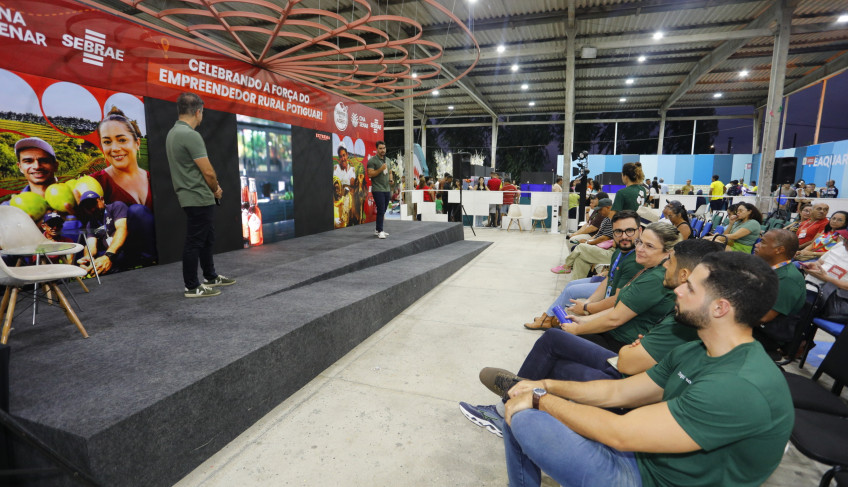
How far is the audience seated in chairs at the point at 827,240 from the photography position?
15.4ft

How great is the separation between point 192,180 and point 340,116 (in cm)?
524

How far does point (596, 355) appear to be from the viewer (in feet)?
6.72

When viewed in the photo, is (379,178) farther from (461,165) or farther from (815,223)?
(815,223)

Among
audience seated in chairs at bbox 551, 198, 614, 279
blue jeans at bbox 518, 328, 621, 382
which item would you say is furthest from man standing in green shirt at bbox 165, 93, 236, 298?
audience seated in chairs at bbox 551, 198, 614, 279

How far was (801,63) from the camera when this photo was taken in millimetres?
12945

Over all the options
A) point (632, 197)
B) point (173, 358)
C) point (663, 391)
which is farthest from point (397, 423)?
point (632, 197)

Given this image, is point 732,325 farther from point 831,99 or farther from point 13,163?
point 831,99

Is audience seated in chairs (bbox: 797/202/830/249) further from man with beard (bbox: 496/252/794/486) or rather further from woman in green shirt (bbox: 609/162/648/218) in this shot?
man with beard (bbox: 496/252/794/486)

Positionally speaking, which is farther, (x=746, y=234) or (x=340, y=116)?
(x=340, y=116)

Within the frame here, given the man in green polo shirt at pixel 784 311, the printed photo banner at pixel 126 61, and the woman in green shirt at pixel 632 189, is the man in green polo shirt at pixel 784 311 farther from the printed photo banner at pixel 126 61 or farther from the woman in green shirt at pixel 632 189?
the printed photo banner at pixel 126 61

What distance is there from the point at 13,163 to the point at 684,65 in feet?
53.9

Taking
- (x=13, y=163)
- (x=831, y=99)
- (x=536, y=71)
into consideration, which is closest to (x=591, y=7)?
(x=536, y=71)

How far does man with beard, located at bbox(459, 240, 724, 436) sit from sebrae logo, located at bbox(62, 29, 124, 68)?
4748 mm

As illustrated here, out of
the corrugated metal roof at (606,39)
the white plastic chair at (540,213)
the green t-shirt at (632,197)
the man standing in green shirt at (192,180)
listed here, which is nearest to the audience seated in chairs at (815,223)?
the green t-shirt at (632,197)
